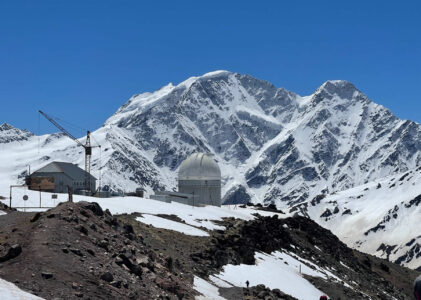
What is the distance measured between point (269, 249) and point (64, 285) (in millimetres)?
42948

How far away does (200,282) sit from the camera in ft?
115

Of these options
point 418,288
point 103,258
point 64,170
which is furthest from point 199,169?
point 418,288

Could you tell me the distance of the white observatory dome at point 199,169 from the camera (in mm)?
122938

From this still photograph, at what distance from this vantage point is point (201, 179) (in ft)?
399

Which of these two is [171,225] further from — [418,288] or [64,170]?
[64,170]

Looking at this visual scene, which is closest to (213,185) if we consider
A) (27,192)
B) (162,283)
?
(27,192)

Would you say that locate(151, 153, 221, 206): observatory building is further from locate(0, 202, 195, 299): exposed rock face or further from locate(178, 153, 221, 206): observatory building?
locate(0, 202, 195, 299): exposed rock face

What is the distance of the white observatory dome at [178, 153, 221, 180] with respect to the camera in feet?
403

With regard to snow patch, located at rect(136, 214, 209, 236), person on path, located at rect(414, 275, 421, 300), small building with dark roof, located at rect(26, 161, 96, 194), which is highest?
small building with dark roof, located at rect(26, 161, 96, 194)

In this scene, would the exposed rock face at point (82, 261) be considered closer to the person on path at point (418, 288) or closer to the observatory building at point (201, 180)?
the person on path at point (418, 288)

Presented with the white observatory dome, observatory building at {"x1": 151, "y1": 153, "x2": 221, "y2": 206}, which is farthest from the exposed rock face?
the white observatory dome

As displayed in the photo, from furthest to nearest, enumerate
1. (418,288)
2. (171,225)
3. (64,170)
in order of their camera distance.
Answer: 1. (64,170)
2. (171,225)
3. (418,288)

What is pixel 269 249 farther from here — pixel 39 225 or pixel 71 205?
pixel 39 225

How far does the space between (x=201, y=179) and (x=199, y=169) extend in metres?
2.95
